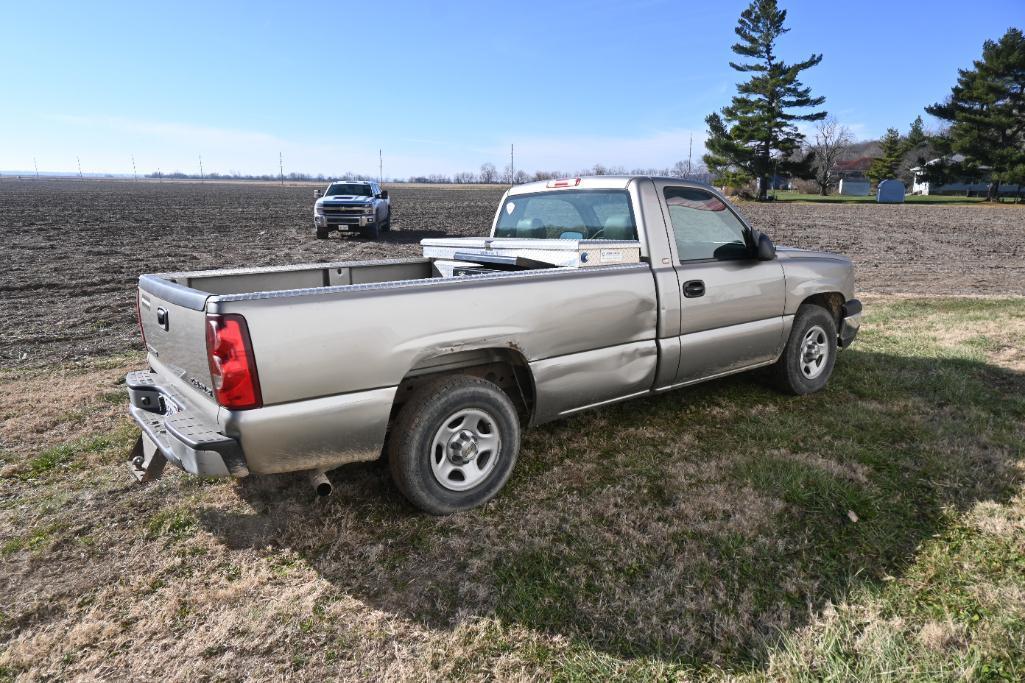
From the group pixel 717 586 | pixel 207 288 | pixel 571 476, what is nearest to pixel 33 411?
pixel 207 288

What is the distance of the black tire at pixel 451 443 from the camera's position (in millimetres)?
3209

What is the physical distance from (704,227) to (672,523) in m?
2.22

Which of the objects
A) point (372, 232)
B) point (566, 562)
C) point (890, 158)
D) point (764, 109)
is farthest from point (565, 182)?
point (890, 158)

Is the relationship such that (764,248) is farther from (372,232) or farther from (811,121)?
(811,121)

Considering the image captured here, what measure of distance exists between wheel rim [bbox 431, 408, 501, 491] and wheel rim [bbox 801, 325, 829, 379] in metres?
2.98

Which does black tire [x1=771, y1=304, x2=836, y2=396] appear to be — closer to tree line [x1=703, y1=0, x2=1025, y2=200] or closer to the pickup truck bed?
the pickup truck bed

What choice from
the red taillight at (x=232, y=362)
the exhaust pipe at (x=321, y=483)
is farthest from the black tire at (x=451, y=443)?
the red taillight at (x=232, y=362)

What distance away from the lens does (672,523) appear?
131 inches

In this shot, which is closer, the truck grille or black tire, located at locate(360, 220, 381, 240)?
the truck grille

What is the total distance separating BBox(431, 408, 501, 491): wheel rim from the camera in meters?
3.36

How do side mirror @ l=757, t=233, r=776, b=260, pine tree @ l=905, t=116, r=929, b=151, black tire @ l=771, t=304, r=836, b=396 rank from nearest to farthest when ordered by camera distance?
side mirror @ l=757, t=233, r=776, b=260 → black tire @ l=771, t=304, r=836, b=396 → pine tree @ l=905, t=116, r=929, b=151

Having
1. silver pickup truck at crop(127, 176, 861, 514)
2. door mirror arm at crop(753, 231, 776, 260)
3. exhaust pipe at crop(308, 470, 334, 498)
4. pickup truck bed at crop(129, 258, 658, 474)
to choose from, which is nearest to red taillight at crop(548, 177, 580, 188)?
silver pickup truck at crop(127, 176, 861, 514)

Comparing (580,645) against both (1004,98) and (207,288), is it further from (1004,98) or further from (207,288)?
(1004,98)

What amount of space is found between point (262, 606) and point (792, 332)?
4.18m
